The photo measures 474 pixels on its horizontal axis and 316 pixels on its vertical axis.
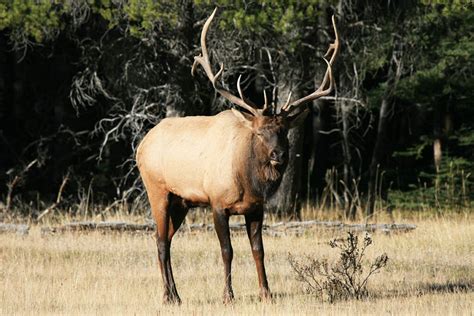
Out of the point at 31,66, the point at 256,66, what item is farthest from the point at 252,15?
the point at 31,66

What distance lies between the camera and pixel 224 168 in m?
10.3

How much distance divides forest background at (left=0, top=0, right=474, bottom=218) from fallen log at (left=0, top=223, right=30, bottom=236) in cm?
172

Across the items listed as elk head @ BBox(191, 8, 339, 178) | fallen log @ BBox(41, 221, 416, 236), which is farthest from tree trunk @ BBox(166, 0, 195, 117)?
elk head @ BBox(191, 8, 339, 178)

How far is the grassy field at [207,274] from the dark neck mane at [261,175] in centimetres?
104

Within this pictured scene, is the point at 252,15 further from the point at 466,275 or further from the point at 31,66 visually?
the point at 31,66

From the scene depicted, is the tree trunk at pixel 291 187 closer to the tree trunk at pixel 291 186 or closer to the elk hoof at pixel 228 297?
the tree trunk at pixel 291 186

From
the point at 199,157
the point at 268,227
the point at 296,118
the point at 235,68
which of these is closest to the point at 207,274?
the point at 199,157

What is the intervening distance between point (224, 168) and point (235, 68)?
7977 millimetres

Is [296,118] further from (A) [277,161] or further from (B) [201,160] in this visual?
(B) [201,160]

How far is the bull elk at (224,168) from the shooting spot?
10.2 meters

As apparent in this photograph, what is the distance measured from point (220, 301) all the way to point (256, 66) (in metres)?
8.62

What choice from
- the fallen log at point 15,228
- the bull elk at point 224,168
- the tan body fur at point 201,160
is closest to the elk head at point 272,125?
the bull elk at point 224,168

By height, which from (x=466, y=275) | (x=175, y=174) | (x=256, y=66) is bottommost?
(x=466, y=275)

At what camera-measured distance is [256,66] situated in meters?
18.3
